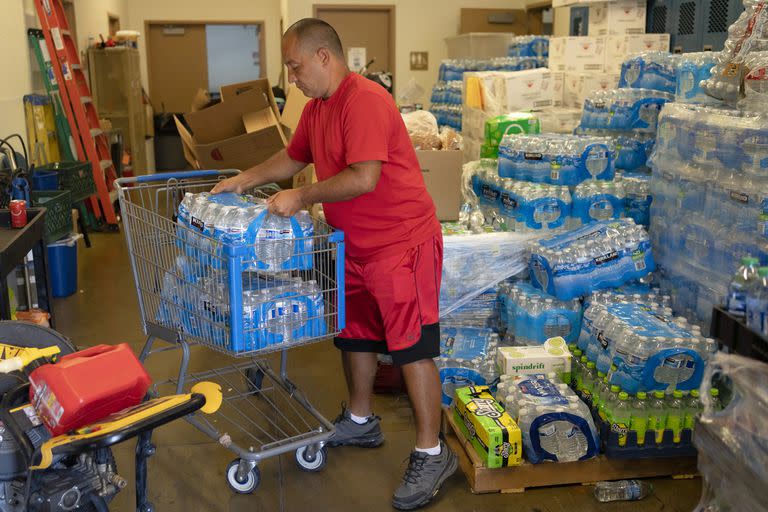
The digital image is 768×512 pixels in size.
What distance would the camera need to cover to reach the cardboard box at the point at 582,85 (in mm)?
5234

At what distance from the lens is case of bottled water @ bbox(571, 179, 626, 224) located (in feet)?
12.4

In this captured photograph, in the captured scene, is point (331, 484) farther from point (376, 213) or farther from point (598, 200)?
point (598, 200)

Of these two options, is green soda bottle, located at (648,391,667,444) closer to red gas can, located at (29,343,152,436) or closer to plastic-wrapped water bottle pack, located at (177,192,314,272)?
plastic-wrapped water bottle pack, located at (177,192,314,272)

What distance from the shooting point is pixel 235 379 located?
3.93 m

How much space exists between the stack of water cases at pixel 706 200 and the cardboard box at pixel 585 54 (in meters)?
1.90

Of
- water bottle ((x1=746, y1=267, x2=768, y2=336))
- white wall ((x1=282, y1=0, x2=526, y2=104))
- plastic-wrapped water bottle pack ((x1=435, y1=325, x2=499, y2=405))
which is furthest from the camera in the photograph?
white wall ((x1=282, y1=0, x2=526, y2=104))

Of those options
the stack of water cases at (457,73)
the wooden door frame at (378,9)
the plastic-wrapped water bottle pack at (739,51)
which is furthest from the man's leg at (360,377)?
the wooden door frame at (378,9)

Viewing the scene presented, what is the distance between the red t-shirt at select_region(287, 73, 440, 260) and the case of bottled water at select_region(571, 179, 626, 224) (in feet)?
3.94

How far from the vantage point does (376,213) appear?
2.75 meters

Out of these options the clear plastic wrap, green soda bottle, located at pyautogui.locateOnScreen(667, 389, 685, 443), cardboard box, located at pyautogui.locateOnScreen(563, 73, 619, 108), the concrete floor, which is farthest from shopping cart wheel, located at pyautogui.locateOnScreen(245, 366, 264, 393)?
cardboard box, located at pyautogui.locateOnScreen(563, 73, 619, 108)

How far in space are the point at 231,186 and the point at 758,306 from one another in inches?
71.7

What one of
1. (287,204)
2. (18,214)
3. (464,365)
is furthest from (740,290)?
(18,214)

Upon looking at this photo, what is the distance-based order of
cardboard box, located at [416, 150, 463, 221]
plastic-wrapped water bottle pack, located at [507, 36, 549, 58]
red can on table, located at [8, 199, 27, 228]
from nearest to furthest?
red can on table, located at [8, 199, 27, 228] < cardboard box, located at [416, 150, 463, 221] < plastic-wrapped water bottle pack, located at [507, 36, 549, 58]

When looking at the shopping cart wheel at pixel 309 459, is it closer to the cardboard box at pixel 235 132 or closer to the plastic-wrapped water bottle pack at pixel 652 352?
the plastic-wrapped water bottle pack at pixel 652 352
